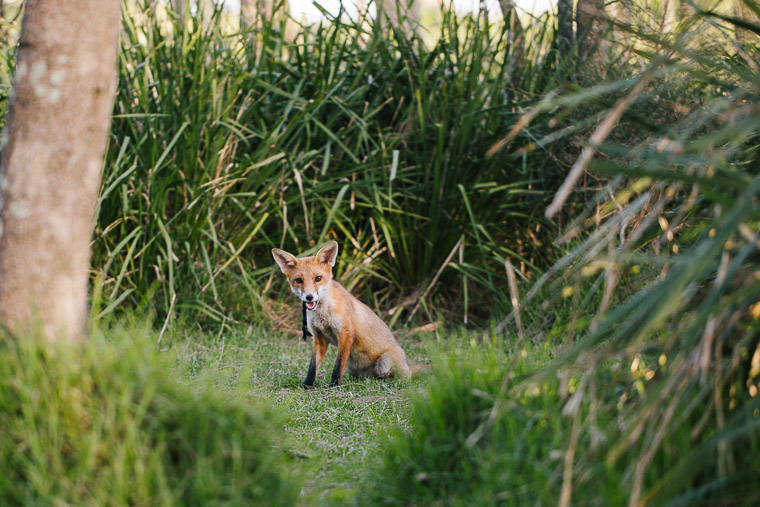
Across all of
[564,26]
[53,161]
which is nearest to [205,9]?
[564,26]

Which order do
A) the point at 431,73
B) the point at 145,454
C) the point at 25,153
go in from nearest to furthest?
the point at 145,454
the point at 25,153
the point at 431,73

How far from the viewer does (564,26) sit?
22.5 ft

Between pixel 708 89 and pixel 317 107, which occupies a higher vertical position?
pixel 708 89

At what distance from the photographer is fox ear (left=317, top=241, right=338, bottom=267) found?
5.09 m

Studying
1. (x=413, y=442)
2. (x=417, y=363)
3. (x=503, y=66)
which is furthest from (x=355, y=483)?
(x=503, y=66)

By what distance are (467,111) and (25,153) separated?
15.4 ft

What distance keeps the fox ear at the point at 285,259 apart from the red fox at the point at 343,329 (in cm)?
7

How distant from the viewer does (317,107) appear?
6.19 meters

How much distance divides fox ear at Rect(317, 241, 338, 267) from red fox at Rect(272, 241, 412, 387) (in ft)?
0.03

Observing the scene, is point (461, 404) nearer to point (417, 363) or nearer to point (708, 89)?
point (417, 363)

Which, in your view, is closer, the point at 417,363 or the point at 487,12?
the point at 417,363

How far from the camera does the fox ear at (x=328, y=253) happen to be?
509 centimetres

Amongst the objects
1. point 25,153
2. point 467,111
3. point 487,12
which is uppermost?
point 487,12

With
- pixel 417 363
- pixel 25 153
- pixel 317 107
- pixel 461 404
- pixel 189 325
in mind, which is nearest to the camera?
pixel 25 153
